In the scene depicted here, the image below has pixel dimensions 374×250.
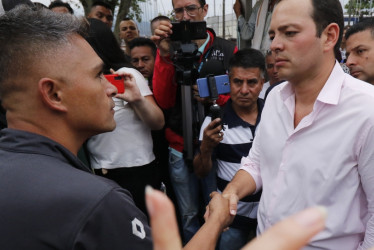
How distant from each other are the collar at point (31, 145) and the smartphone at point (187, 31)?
5.17 ft

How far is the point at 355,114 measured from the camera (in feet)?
4.45

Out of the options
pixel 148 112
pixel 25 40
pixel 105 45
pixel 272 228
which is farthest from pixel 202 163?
pixel 272 228

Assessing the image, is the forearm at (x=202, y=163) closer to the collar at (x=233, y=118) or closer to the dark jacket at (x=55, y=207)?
the collar at (x=233, y=118)

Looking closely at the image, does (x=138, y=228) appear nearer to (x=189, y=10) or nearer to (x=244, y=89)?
(x=244, y=89)

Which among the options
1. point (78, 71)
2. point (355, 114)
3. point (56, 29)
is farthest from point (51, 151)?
point (355, 114)

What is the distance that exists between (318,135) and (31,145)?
4.07ft

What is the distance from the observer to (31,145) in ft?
3.45

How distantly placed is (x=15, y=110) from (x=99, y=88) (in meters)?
0.35

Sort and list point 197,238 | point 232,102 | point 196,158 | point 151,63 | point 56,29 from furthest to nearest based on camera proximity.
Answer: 1. point 151,63
2. point 232,102
3. point 196,158
4. point 197,238
5. point 56,29

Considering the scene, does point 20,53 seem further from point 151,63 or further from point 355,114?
point 151,63

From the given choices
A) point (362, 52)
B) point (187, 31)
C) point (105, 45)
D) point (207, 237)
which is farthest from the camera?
point (362, 52)

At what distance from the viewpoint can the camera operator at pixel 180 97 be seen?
103 inches

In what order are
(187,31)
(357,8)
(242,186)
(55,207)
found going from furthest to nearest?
(357,8) → (187,31) → (242,186) → (55,207)

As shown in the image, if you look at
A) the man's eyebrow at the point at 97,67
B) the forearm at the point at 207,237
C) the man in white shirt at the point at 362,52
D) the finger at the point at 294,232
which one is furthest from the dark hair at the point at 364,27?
the finger at the point at 294,232
